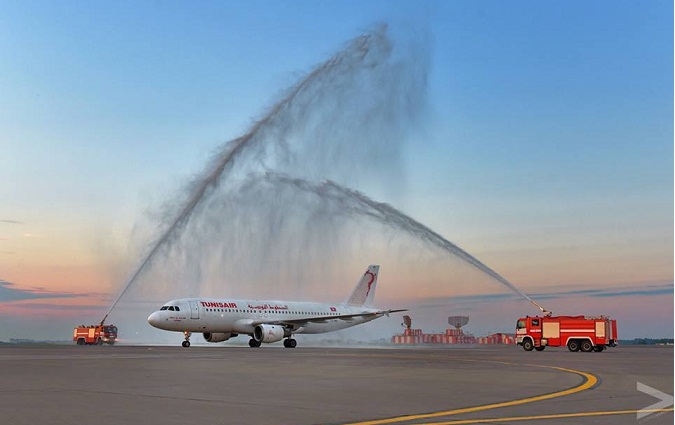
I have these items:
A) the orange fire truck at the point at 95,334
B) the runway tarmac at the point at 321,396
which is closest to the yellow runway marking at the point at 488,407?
the runway tarmac at the point at 321,396

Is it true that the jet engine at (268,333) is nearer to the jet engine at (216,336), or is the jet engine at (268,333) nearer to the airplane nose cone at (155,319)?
the jet engine at (216,336)

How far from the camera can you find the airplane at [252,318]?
60.0 m

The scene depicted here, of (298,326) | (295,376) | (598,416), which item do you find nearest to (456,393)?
(598,416)

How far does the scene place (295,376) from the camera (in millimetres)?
22688

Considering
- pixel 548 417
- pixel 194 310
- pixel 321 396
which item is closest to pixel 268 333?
pixel 194 310

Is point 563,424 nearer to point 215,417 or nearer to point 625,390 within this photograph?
point 215,417

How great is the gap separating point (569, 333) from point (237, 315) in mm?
27781

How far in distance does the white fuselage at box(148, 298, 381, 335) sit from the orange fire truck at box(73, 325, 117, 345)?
1769cm

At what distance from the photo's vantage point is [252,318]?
66062 millimetres

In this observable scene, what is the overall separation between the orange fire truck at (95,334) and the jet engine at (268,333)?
63.3 feet

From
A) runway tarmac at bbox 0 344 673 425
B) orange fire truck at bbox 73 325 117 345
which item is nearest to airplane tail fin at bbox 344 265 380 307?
orange fire truck at bbox 73 325 117 345

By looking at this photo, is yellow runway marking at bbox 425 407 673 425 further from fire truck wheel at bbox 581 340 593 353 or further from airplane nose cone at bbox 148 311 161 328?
airplane nose cone at bbox 148 311 161 328

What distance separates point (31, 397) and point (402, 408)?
312 inches

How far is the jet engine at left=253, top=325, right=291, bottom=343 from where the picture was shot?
64250 mm
